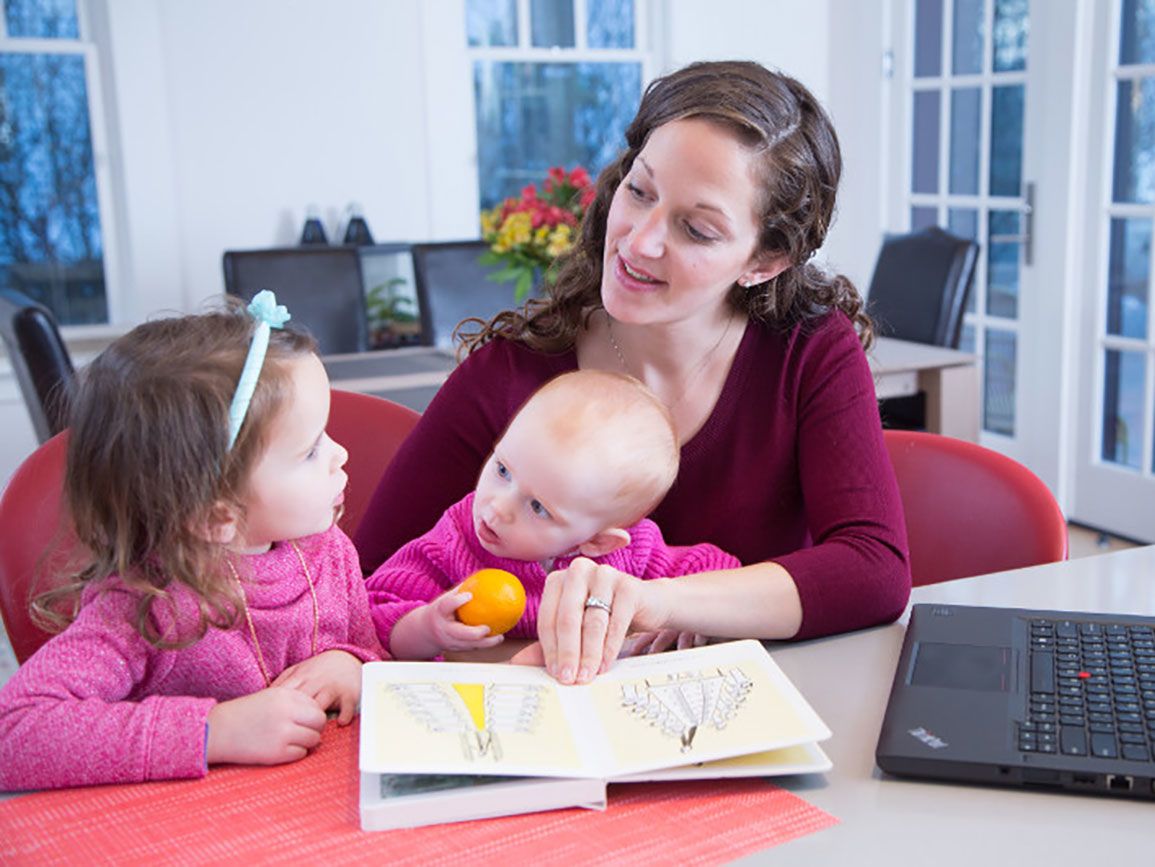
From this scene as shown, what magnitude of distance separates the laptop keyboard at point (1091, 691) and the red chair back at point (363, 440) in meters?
0.89

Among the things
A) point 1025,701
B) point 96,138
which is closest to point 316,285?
point 96,138

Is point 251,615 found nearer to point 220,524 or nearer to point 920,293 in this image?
point 220,524

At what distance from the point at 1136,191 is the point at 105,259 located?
3.41 metres

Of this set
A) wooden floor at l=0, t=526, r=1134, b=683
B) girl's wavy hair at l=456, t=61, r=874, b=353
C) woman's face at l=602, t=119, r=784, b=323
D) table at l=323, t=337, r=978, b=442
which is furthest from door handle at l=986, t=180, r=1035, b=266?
woman's face at l=602, t=119, r=784, b=323

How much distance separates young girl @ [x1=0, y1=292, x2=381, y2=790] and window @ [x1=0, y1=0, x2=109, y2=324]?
3.64 metres

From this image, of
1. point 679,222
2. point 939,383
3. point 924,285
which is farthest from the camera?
point 924,285

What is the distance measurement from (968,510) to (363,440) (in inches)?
31.7

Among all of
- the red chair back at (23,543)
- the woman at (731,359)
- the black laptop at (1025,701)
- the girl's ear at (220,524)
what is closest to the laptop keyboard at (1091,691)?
the black laptop at (1025,701)

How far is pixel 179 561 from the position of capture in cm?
105

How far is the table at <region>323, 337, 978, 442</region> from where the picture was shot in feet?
10.4

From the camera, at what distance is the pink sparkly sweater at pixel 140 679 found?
984 mm

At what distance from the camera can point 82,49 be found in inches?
170

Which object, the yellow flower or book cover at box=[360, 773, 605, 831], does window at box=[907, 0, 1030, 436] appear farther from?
book cover at box=[360, 773, 605, 831]

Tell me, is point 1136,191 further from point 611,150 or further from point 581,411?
point 581,411
